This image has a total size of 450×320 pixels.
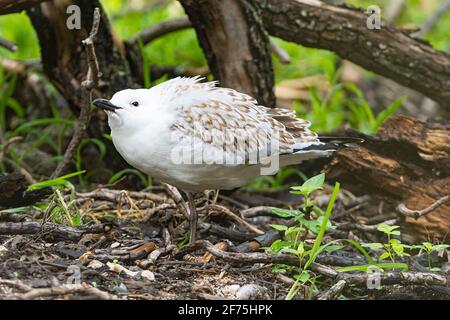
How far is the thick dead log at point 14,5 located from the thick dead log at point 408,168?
2355 mm

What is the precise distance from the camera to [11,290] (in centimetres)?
375

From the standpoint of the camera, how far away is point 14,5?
5.07 meters

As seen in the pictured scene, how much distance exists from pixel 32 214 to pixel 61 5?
5.18ft

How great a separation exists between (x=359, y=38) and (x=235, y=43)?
1008 mm

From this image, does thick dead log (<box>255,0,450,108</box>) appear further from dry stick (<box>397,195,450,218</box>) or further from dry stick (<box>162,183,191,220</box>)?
dry stick (<box>162,183,191,220</box>)

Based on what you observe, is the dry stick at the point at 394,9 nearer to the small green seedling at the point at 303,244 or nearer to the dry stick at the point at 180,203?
the dry stick at the point at 180,203

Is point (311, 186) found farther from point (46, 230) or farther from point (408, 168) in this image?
point (46, 230)

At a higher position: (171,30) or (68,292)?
(171,30)

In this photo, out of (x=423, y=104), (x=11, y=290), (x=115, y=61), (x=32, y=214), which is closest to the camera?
(x=11, y=290)

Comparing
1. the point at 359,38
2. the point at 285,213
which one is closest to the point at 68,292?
the point at 285,213
